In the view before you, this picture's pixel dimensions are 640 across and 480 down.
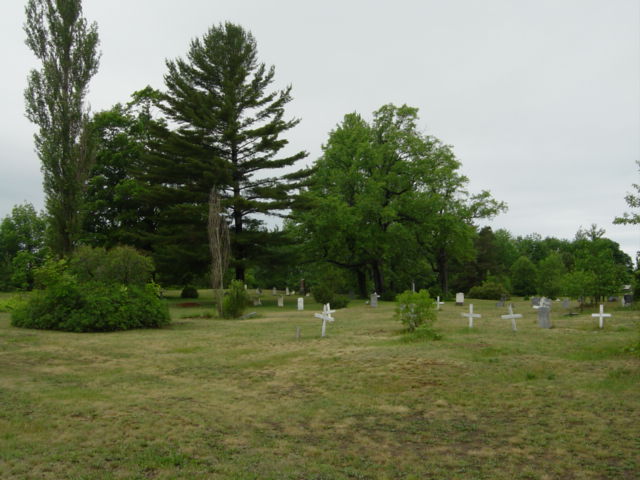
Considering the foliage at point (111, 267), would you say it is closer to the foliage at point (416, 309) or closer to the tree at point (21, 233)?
the foliage at point (416, 309)

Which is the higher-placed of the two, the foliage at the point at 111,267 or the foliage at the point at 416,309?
the foliage at the point at 111,267

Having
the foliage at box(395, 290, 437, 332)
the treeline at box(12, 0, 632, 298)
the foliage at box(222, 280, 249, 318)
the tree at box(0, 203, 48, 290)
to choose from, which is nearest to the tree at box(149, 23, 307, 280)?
the treeline at box(12, 0, 632, 298)

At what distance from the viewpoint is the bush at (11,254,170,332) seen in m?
15.0

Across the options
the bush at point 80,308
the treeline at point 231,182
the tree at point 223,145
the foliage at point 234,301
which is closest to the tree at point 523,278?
the treeline at point 231,182

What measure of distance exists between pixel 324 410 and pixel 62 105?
24.5m

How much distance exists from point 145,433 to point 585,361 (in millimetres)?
8344

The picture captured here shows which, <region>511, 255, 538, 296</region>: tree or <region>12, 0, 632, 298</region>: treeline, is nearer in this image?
<region>12, 0, 632, 298</region>: treeline

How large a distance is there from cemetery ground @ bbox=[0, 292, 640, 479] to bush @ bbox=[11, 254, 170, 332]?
9.90 ft

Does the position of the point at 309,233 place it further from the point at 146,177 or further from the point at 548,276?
the point at 548,276

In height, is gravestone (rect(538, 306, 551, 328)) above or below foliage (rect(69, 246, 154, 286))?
below

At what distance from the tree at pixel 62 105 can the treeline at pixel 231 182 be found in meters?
0.07

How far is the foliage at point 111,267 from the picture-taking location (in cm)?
1741

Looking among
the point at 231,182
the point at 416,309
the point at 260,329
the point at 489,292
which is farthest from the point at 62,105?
the point at 489,292

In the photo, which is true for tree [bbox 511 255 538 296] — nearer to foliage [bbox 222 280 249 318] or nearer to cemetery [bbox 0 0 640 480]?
cemetery [bbox 0 0 640 480]
